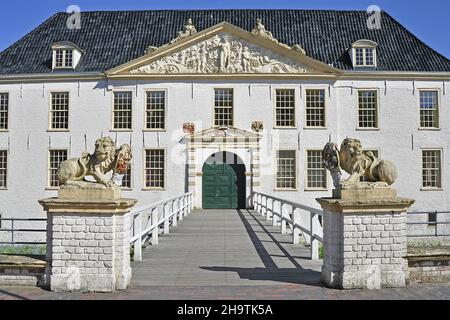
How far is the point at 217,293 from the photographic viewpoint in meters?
6.56

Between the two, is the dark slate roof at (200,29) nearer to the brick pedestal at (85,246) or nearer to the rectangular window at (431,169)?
the rectangular window at (431,169)

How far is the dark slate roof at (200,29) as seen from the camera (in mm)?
25969

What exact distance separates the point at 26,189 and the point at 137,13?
40.5 ft

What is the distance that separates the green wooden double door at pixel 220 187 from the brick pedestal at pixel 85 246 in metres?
18.2

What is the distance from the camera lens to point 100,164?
23.9 feet

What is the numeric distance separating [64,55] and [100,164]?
20.6 metres

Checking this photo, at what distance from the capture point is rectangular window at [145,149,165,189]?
24.9m

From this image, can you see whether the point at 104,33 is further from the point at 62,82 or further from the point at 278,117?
the point at 278,117

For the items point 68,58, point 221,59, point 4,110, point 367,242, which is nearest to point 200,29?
point 221,59

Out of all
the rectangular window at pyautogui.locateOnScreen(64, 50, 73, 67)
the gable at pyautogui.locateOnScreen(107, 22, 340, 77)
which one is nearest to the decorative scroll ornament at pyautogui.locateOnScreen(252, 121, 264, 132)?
the gable at pyautogui.locateOnScreen(107, 22, 340, 77)

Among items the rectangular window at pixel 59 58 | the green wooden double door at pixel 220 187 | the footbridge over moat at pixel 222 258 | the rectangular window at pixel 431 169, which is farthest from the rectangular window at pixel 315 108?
the rectangular window at pixel 59 58

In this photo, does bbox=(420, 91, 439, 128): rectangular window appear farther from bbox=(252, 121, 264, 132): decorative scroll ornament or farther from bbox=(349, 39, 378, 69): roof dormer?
bbox=(252, 121, 264, 132): decorative scroll ornament
